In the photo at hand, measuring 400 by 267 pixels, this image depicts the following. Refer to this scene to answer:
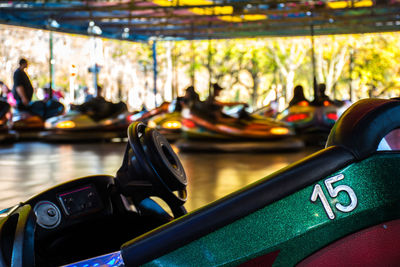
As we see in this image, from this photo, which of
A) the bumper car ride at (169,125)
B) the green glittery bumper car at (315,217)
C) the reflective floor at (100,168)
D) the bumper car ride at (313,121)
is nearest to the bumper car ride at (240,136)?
the reflective floor at (100,168)

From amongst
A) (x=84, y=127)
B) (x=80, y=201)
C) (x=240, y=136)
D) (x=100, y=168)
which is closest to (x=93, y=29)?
(x=84, y=127)

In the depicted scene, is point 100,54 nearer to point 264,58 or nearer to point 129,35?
point 129,35

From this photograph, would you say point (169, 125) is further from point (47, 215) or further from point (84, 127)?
point (47, 215)

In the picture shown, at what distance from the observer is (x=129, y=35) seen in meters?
11.7

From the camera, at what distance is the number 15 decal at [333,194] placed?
56cm

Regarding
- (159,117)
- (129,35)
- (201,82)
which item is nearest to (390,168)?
(159,117)

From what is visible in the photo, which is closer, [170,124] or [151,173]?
[151,173]

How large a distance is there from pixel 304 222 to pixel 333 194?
0.14 feet

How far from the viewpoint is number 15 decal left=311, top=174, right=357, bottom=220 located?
563 millimetres

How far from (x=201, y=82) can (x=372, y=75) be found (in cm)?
663

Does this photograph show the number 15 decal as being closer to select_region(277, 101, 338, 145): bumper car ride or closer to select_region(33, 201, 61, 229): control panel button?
select_region(33, 201, 61, 229): control panel button

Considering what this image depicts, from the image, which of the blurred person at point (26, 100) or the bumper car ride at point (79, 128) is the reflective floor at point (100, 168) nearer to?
the bumper car ride at point (79, 128)

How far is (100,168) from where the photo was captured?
15.2 ft

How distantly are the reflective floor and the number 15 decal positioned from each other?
232 cm
